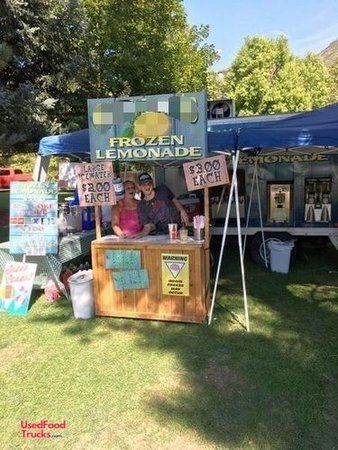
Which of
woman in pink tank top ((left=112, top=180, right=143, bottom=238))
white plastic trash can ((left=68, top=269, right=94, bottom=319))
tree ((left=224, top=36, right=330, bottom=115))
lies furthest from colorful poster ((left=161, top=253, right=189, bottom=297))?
tree ((left=224, top=36, right=330, bottom=115))

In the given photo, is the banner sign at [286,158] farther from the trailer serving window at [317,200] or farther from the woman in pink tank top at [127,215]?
the woman in pink tank top at [127,215]

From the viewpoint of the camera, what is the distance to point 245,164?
7133 mm

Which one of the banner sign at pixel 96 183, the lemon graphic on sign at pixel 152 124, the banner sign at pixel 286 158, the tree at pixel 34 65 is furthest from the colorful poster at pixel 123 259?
the tree at pixel 34 65

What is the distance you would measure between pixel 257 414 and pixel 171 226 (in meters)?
2.20

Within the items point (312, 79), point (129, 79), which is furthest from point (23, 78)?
point (312, 79)

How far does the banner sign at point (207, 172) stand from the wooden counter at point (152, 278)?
2.18 ft

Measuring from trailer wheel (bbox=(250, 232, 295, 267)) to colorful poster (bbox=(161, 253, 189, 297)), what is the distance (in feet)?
9.23

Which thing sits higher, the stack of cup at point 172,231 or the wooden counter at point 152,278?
the stack of cup at point 172,231

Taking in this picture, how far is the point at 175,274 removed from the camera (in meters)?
4.47

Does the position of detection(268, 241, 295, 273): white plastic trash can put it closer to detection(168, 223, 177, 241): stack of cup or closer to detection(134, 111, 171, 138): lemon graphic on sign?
detection(168, 223, 177, 241): stack of cup

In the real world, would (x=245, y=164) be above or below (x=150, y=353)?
above

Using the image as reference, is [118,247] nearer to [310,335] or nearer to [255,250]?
[310,335]

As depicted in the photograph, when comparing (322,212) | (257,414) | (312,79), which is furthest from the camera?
(312,79)

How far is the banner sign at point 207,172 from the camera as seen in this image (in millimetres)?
4336
